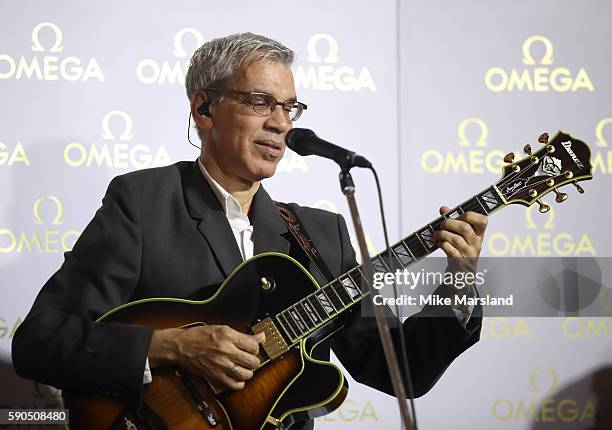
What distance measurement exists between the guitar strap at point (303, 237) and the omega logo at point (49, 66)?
91cm

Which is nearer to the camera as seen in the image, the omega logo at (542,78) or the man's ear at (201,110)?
the man's ear at (201,110)

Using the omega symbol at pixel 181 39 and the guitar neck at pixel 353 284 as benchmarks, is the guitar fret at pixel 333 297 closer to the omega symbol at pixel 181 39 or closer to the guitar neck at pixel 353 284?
the guitar neck at pixel 353 284

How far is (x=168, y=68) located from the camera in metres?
3.20

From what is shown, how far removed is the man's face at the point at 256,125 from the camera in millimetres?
2689

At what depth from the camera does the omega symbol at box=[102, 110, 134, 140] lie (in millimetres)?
3154

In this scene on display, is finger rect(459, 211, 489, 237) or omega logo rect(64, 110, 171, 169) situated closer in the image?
finger rect(459, 211, 489, 237)

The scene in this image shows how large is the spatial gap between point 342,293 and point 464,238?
397mm

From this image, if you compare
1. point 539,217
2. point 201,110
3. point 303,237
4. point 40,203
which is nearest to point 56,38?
point 40,203

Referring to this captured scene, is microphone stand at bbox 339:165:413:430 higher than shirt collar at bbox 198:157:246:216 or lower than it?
lower

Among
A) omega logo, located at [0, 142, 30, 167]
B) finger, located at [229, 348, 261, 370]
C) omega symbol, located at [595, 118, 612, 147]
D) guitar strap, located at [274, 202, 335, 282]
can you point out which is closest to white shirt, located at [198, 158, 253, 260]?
guitar strap, located at [274, 202, 335, 282]

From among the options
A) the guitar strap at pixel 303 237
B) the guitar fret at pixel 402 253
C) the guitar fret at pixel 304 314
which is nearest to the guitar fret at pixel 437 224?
the guitar fret at pixel 402 253

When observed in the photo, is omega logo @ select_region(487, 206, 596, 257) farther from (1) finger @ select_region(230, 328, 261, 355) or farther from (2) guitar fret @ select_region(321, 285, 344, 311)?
(1) finger @ select_region(230, 328, 261, 355)

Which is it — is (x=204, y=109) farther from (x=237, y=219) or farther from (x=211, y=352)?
(x=211, y=352)

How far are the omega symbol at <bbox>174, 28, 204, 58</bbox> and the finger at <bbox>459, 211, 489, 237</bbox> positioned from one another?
1305mm
